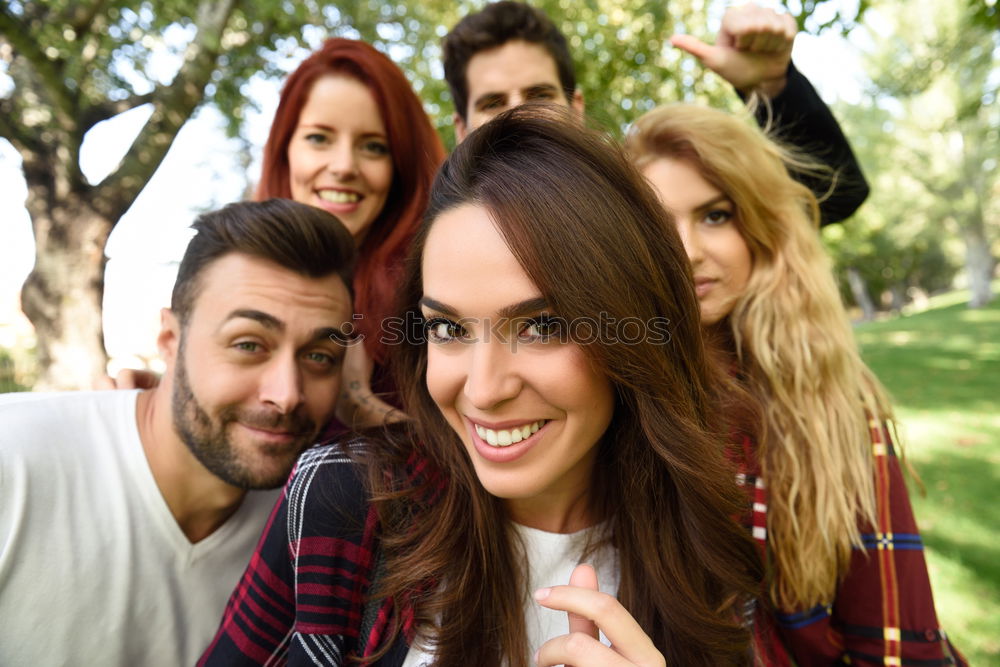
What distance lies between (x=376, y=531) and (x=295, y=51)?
721cm

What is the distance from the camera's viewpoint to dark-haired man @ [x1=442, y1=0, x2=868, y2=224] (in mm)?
2613

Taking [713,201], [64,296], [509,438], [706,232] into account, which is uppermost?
[64,296]

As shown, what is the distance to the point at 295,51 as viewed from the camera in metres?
7.41

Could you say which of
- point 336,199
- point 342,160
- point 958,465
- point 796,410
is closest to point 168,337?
Result: point 336,199

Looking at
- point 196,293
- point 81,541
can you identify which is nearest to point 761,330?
point 196,293

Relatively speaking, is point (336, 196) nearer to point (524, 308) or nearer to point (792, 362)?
point (524, 308)

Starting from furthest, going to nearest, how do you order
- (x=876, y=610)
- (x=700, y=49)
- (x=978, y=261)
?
(x=978, y=261)
(x=700, y=49)
(x=876, y=610)

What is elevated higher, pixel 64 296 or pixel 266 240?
pixel 64 296

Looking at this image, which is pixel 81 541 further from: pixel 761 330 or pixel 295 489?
pixel 761 330

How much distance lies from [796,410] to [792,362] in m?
0.19

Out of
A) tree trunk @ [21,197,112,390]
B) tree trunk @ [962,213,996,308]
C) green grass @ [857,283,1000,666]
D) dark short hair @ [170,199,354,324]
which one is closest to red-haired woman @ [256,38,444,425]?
dark short hair @ [170,199,354,324]

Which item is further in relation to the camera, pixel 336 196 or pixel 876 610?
pixel 336 196

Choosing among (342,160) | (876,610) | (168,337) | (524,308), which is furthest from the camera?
(342,160)

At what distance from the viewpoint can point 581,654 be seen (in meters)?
1.26
